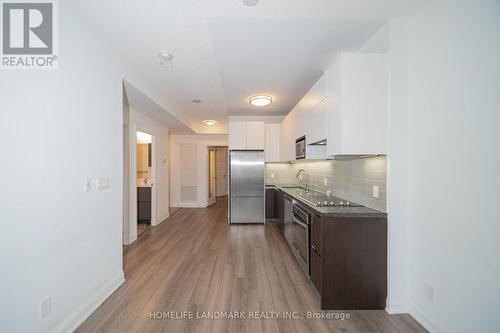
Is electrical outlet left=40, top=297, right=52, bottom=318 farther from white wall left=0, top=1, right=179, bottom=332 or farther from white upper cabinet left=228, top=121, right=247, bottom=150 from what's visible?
white upper cabinet left=228, top=121, right=247, bottom=150

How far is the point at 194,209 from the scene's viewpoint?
6883 mm

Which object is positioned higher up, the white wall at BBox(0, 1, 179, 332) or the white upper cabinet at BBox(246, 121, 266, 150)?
the white upper cabinet at BBox(246, 121, 266, 150)

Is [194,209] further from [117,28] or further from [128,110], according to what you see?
→ [117,28]

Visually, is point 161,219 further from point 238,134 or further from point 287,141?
point 287,141

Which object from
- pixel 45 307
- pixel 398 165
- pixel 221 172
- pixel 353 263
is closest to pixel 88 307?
pixel 45 307

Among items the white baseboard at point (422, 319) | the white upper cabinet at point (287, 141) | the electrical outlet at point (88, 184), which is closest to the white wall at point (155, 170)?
the electrical outlet at point (88, 184)

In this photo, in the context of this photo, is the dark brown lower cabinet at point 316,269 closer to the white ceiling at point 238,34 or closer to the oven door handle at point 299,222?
the oven door handle at point 299,222


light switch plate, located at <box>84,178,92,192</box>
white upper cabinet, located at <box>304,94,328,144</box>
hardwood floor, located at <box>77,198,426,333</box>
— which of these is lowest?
hardwood floor, located at <box>77,198,426,333</box>

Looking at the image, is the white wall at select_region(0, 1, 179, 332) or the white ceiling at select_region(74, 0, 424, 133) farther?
the white ceiling at select_region(74, 0, 424, 133)

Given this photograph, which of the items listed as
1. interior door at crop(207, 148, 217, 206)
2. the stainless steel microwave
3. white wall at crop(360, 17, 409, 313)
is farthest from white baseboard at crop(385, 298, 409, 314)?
interior door at crop(207, 148, 217, 206)

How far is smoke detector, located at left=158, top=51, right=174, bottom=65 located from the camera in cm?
255

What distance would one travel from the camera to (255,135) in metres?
5.14

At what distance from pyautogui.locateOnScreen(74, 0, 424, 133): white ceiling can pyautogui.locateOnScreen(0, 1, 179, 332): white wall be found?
387mm

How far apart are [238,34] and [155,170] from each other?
12.5ft
